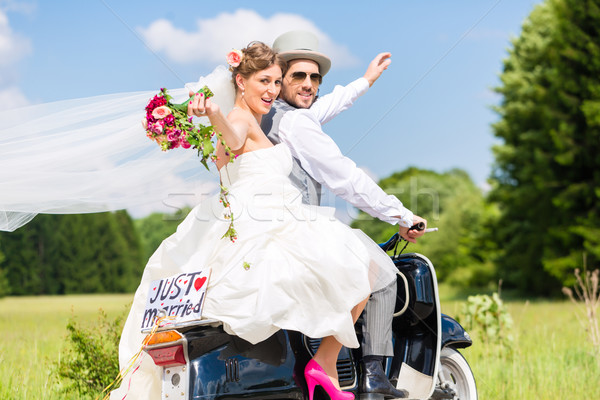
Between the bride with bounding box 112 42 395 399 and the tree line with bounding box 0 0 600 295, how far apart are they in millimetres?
5084

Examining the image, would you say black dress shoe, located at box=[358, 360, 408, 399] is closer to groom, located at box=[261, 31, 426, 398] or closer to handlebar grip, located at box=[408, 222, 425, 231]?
groom, located at box=[261, 31, 426, 398]

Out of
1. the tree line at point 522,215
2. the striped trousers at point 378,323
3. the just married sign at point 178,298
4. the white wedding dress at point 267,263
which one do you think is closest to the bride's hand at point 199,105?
the white wedding dress at point 267,263

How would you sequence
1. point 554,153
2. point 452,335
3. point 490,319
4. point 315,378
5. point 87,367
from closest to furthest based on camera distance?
point 315,378, point 452,335, point 87,367, point 490,319, point 554,153

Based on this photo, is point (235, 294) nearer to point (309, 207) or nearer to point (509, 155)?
point (309, 207)

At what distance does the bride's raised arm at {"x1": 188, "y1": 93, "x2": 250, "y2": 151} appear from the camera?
2711mm

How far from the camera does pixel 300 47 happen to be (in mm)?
4027

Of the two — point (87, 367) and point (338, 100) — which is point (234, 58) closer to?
point (338, 100)

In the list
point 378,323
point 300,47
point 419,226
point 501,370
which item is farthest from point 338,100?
point 501,370

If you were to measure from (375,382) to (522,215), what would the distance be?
20.8m

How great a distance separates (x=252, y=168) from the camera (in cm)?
314

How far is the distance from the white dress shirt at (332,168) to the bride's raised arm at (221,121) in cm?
40

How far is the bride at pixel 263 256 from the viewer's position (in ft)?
9.14

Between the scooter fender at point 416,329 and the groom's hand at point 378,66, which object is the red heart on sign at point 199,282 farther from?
the groom's hand at point 378,66

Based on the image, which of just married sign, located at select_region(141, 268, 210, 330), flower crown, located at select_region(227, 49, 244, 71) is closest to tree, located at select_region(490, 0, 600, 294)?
flower crown, located at select_region(227, 49, 244, 71)
